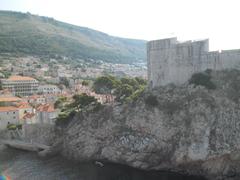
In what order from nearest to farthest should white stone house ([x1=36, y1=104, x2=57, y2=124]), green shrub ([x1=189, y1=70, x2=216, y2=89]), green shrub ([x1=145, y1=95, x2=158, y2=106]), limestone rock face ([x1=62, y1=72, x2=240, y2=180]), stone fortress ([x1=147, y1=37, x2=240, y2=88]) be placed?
limestone rock face ([x1=62, y1=72, x2=240, y2=180]) < green shrub ([x1=189, y1=70, x2=216, y2=89]) < stone fortress ([x1=147, y1=37, x2=240, y2=88]) < green shrub ([x1=145, y1=95, x2=158, y2=106]) < white stone house ([x1=36, y1=104, x2=57, y2=124])

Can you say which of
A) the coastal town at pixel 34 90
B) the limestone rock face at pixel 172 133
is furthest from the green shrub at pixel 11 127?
the limestone rock face at pixel 172 133

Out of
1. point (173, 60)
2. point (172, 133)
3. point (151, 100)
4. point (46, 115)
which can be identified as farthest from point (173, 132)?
point (46, 115)

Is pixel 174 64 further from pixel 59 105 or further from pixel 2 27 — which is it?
pixel 2 27

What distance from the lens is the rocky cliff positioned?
2959cm

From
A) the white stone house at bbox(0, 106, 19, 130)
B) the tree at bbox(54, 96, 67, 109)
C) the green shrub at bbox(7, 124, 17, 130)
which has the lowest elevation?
the green shrub at bbox(7, 124, 17, 130)

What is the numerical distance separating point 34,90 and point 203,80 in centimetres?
6056

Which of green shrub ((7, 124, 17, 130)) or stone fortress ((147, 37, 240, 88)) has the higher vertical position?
stone fortress ((147, 37, 240, 88))

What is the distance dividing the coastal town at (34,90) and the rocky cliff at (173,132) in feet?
32.3

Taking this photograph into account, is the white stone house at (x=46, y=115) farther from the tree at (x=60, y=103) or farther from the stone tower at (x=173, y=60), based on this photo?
the stone tower at (x=173, y=60)

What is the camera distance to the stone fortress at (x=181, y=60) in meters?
35.1

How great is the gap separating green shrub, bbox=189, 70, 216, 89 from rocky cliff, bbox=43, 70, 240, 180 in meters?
0.48

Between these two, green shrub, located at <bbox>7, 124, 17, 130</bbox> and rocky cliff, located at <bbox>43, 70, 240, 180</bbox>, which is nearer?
rocky cliff, located at <bbox>43, 70, 240, 180</bbox>

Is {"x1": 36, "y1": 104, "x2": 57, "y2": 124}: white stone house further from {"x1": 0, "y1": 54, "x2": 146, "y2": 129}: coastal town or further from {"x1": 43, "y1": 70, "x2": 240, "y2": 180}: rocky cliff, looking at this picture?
{"x1": 43, "y1": 70, "x2": 240, "y2": 180}: rocky cliff

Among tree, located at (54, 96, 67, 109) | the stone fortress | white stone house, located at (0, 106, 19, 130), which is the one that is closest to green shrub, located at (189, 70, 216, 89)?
the stone fortress
